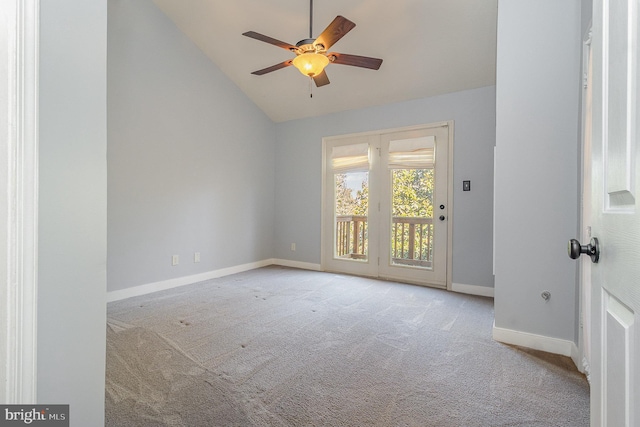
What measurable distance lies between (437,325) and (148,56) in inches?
163

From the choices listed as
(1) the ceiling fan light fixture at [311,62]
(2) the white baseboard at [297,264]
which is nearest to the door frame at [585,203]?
(1) the ceiling fan light fixture at [311,62]

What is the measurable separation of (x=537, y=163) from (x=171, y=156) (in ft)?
12.2

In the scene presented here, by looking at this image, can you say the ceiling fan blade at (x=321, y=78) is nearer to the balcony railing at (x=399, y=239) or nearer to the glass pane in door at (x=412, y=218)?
the glass pane in door at (x=412, y=218)

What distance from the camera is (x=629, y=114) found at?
602mm

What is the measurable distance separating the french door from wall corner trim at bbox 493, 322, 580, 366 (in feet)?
5.00

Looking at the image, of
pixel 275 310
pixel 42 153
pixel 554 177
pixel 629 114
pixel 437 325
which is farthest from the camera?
pixel 275 310

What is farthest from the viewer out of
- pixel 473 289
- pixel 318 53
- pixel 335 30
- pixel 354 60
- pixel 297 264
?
pixel 297 264

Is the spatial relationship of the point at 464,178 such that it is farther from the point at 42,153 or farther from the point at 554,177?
the point at 42,153

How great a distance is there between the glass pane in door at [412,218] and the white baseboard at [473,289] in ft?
1.30

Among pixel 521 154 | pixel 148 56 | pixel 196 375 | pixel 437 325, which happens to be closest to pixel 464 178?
pixel 521 154

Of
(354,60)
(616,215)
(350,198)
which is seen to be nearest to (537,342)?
(616,215)

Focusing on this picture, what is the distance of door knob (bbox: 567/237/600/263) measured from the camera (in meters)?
0.77

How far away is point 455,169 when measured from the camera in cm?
375

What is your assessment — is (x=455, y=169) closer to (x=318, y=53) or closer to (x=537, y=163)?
(x=537, y=163)
